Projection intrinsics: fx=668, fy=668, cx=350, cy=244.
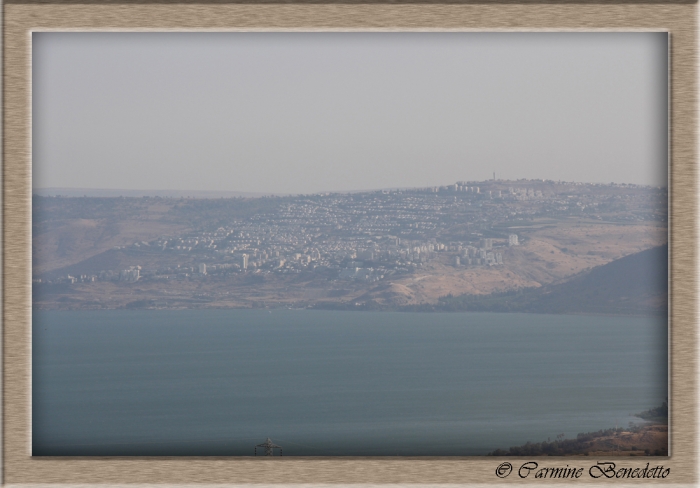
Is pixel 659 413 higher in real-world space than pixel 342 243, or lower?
lower

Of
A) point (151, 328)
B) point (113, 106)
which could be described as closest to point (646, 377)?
point (113, 106)

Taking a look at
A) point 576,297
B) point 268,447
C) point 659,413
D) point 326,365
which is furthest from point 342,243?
point 659,413

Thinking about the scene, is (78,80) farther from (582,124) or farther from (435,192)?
(435,192)

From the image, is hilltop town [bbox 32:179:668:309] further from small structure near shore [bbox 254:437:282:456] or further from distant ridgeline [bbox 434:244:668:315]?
small structure near shore [bbox 254:437:282:456]

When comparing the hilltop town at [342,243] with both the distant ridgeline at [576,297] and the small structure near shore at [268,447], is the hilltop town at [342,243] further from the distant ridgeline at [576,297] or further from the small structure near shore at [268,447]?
the small structure near shore at [268,447]

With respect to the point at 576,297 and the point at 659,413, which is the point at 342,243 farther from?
the point at 659,413

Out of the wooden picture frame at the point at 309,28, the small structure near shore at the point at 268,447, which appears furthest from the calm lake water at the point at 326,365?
the wooden picture frame at the point at 309,28
